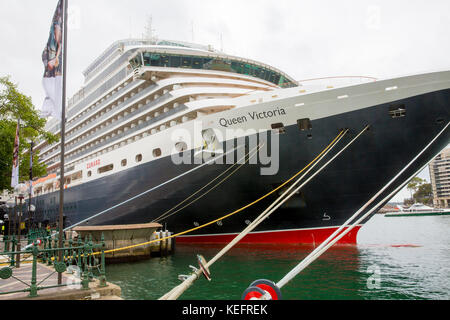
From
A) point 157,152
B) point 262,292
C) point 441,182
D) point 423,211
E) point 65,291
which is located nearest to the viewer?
point 262,292

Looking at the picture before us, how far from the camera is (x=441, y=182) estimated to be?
105 meters

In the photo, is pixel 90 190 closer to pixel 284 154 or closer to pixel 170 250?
pixel 170 250

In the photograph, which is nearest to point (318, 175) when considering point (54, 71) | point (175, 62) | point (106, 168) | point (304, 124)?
point (304, 124)

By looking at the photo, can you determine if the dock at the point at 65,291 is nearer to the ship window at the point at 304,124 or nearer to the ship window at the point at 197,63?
the ship window at the point at 304,124

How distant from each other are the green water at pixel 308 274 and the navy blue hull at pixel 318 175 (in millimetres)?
1706

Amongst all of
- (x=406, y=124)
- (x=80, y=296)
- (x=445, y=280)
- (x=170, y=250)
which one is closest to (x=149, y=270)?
(x=170, y=250)

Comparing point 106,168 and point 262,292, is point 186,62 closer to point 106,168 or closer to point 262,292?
point 106,168

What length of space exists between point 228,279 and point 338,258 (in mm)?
5040

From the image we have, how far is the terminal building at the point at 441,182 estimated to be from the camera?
331ft

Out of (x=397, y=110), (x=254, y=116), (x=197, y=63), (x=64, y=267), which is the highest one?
(x=197, y=63)

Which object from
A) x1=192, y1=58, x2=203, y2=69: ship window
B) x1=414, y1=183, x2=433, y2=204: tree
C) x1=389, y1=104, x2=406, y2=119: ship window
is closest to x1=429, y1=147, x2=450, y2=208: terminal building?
x1=414, y1=183, x2=433, y2=204: tree

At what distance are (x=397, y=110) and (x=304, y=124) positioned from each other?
11.1 ft

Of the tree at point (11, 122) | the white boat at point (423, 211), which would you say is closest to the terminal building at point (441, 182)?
the white boat at point (423, 211)

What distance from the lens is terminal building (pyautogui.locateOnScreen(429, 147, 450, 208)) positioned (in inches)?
3976
